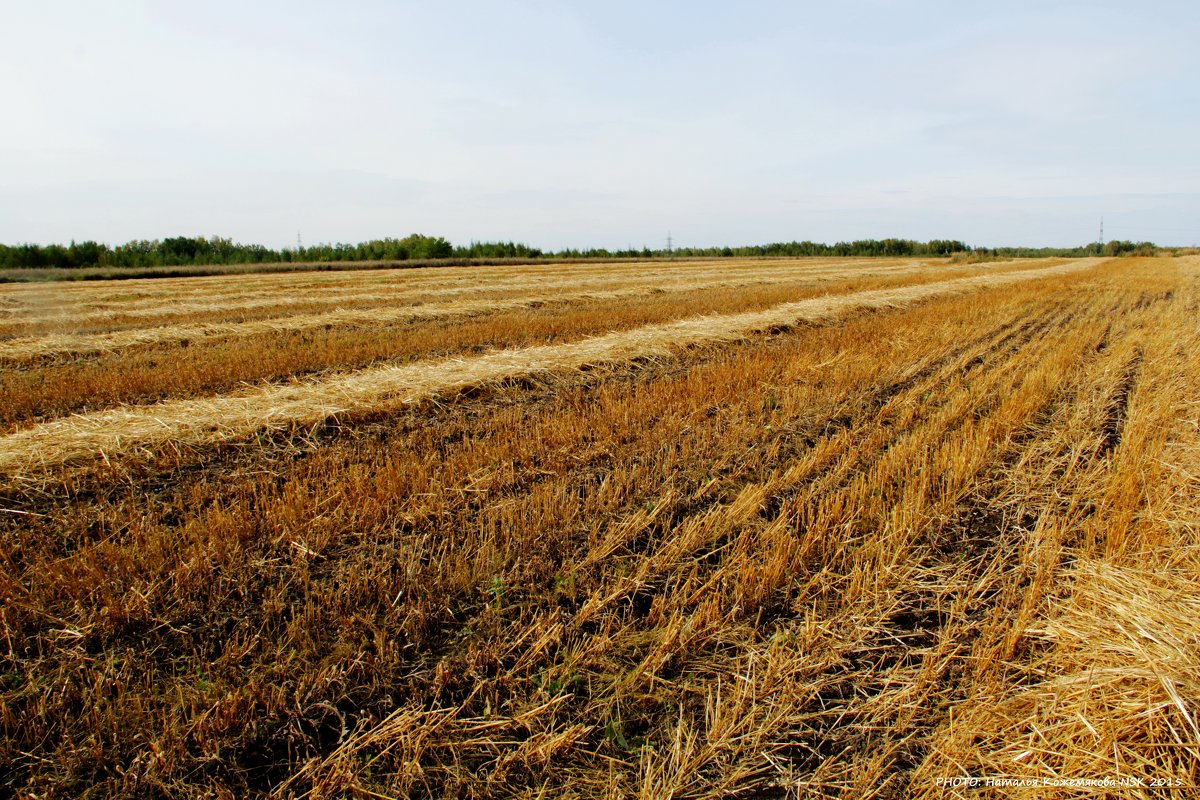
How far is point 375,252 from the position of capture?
2411 inches

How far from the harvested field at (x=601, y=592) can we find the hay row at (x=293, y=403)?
6cm

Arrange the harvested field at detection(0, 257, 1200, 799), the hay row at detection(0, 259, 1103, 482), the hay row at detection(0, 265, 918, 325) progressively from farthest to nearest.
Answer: the hay row at detection(0, 265, 918, 325), the hay row at detection(0, 259, 1103, 482), the harvested field at detection(0, 257, 1200, 799)

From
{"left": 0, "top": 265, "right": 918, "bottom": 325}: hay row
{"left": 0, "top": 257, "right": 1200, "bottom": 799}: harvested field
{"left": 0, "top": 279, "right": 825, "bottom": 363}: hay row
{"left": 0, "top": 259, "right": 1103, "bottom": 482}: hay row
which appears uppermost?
{"left": 0, "top": 265, "right": 918, "bottom": 325}: hay row

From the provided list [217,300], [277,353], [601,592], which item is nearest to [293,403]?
[277,353]

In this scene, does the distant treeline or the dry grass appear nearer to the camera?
the dry grass

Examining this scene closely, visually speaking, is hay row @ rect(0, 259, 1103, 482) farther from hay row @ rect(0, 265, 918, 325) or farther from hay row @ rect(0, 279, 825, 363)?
hay row @ rect(0, 265, 918, 325)

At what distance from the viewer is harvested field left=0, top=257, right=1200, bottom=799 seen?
7.07 ft

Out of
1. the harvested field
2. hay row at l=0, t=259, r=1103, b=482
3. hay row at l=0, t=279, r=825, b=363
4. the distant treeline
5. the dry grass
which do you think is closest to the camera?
the harvested field

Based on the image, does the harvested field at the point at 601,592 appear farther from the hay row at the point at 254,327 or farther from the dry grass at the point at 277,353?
the hay row at the point at 254,327

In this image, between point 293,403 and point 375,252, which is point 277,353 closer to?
point 293,403

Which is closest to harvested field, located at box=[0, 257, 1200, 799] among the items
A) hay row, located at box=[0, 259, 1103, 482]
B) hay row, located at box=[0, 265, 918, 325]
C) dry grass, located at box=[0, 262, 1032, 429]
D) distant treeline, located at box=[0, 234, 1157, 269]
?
hay row, located at box=[0, 259, 1103, 482]

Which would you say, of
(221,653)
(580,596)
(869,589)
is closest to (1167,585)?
(869,589)

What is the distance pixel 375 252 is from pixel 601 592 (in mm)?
64514

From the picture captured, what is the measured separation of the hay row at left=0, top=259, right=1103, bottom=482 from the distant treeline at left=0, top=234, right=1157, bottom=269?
48651mm
